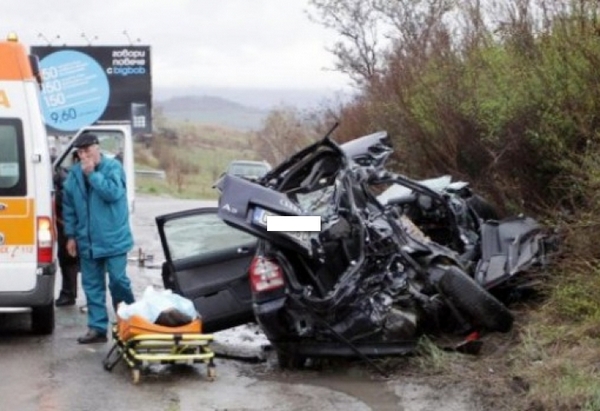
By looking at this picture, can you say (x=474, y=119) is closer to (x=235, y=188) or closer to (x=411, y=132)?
(x=411, y=132)

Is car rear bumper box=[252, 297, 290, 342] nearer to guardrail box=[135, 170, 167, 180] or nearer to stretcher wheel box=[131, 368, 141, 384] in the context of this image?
stretcher wheel box=[131, 368, 141, 384]

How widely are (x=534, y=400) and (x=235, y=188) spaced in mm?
2601

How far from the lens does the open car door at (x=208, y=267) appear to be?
904cm

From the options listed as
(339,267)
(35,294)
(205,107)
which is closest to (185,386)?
(339,267)

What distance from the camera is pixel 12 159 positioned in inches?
362

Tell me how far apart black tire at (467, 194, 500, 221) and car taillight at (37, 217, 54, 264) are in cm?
370

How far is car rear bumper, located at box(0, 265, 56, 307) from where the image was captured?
914 cm

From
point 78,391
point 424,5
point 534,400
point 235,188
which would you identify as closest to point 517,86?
point 235,188

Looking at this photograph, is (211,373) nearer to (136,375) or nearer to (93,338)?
(136,375)

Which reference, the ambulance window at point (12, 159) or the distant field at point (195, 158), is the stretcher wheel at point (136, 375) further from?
the distant field at point (195, 158)

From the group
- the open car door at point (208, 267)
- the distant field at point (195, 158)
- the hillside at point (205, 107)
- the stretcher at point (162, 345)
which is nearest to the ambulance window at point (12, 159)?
the open car door at point (208, 267)

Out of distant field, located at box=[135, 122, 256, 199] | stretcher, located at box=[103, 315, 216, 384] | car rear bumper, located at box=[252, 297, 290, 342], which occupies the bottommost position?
distant field, located at box=[135, 122, 256, 199]

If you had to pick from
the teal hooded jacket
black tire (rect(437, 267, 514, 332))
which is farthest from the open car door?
black tire (rect(437, 267, 514, 332))

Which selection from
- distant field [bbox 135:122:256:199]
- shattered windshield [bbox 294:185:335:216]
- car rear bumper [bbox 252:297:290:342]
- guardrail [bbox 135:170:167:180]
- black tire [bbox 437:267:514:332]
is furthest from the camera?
guardrail [bbox 135:170:167:180]
